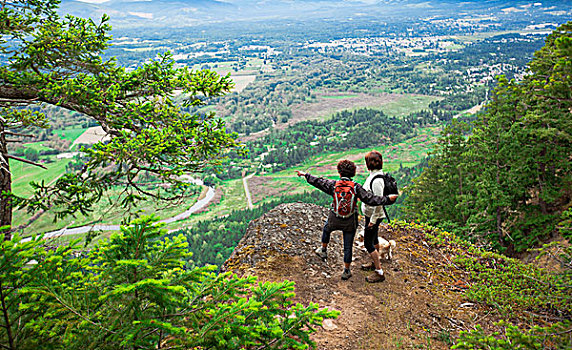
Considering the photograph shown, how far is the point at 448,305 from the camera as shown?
22.2 ft

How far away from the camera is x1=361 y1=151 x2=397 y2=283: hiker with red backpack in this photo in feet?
20.8

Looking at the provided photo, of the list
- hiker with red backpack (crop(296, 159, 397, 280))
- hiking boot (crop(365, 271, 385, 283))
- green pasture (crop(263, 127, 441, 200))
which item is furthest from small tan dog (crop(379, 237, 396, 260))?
green pasture (crop(263, 127, 441, 200))

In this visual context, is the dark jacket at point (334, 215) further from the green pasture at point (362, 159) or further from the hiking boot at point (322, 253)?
the green pasture at point (362, 159)

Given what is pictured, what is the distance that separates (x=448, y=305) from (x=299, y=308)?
4.53m

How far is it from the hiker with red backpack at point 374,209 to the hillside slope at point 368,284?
37 cm

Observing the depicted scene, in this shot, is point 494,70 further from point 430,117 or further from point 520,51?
point 430,117

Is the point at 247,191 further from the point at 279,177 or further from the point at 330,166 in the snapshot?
the point at 330,166

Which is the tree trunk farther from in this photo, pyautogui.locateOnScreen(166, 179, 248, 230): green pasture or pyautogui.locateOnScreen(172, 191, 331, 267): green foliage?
pyautogui.locateOnScreen(166, 179, 248, 230): green pasture

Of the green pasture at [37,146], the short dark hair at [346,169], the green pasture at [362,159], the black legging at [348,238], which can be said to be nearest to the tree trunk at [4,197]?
the black legging at [348,238]

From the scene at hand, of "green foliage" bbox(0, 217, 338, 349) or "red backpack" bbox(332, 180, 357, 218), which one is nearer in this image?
"green foliage" bbox(0, 217, 338, 349)

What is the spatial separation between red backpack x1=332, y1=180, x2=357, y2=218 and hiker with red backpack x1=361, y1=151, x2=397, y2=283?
0.34 m

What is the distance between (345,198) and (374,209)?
76 centimetres

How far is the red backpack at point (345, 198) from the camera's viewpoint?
631cm

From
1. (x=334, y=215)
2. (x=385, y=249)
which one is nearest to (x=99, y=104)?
(x=334, y=215)
